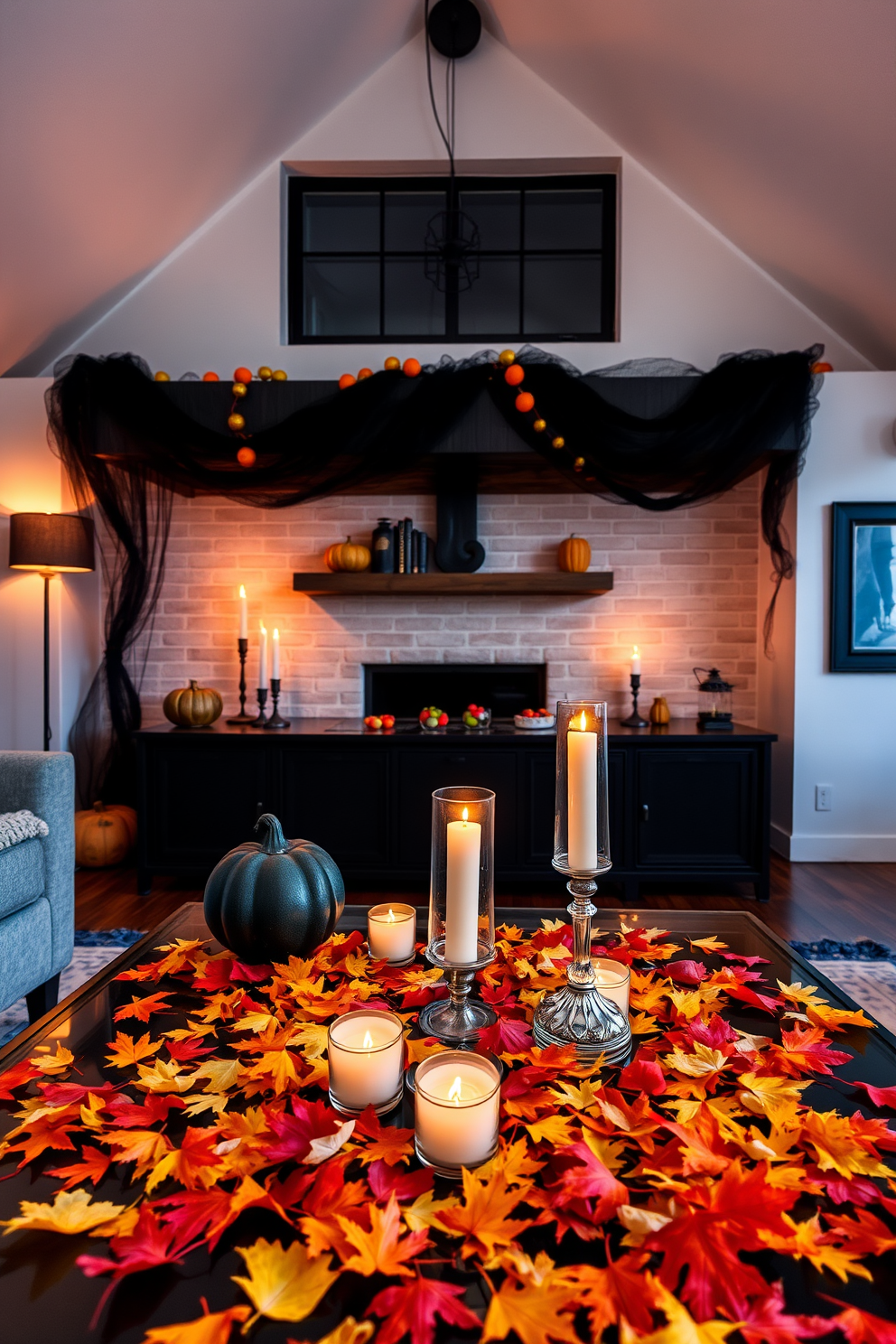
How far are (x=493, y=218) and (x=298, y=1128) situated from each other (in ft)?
13.2

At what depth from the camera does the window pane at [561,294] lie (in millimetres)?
3645

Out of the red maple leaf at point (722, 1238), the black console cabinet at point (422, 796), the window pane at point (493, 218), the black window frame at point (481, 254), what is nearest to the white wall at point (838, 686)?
the black console cabinet at point (422, 796)

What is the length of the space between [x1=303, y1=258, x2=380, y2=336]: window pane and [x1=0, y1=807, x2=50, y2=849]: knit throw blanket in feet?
9.02

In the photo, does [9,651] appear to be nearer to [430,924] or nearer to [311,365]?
[311,365]

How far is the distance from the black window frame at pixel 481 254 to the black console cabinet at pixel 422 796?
6.41 feet

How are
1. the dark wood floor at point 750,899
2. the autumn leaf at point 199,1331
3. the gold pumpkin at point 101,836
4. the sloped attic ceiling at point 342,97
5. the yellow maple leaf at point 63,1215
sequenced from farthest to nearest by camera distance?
the gold pumpkin at point 101,836 < the dark wood floor at point 750,899 < the sloped attic ceiling at point 342,97 < the yellow maple leaf at point 63,1215 < the autumn leaf at point 199,1331

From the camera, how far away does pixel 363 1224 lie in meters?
0.57

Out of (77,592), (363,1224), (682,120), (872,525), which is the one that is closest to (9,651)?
(77,592)

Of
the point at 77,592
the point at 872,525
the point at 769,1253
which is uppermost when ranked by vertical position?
the point at 872,525

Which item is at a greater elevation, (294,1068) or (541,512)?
(541,512)

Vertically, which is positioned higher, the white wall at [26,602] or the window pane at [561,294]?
the window pane at [561,294]

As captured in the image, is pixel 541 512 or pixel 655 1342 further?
pixel 541 512

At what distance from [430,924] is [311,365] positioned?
3.28m

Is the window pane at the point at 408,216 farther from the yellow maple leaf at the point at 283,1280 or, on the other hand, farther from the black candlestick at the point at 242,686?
the yellow maple leaf at the point at 283,1280
